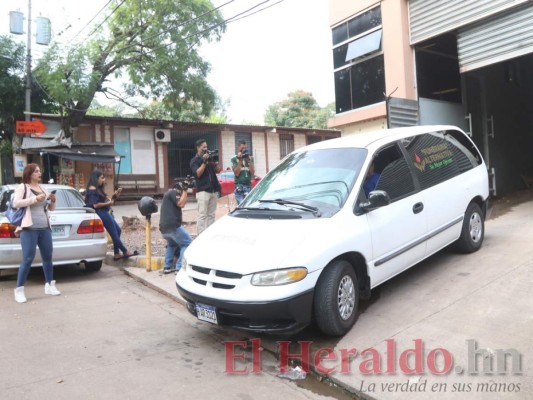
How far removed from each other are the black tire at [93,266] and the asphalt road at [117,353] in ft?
4.51

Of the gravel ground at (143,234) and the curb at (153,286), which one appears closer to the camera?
the curb at (153,286)

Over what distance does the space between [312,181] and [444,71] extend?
256 inches

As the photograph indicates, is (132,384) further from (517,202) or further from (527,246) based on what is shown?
(517,202)

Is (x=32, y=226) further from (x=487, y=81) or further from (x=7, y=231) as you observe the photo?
(x=487, y=81)

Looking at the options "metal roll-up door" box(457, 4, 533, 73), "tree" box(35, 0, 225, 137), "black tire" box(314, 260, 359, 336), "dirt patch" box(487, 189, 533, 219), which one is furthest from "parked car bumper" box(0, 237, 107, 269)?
"tree" box(35, 0, 225, 137)

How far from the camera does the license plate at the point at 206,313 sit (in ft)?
11.9

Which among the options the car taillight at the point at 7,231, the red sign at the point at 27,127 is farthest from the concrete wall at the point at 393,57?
the red sign at the point at 27,127

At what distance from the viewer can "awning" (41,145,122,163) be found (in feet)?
52.4

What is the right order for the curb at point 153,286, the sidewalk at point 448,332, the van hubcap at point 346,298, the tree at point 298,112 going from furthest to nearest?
the tree at point 298,112
the curb at point 153,286
the van hubcap at point 346,298
the sidewalk at point 448,332

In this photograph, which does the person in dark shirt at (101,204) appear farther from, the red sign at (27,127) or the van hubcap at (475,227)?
the red sign at (27,127)

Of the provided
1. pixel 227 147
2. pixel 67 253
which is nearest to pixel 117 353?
pixel 67 253

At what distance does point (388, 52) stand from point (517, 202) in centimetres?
401

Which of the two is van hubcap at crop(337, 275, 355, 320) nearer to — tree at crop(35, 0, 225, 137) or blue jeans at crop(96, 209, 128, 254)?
blue jeans at crop(96, 209, 128, 254)

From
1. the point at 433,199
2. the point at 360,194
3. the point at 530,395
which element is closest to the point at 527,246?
the point at 433,199
